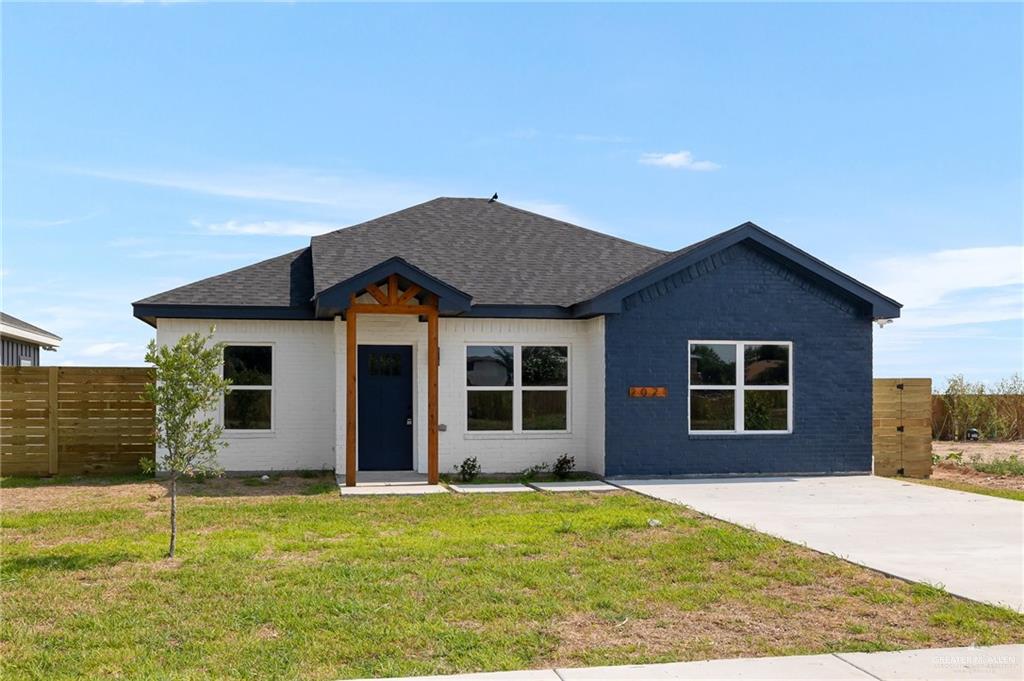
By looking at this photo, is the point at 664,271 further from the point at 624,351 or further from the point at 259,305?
the point at 259,305

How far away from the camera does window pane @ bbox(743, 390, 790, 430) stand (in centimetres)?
1648

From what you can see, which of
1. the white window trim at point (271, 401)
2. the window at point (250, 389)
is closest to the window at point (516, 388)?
the white window trim at point (271, 401)

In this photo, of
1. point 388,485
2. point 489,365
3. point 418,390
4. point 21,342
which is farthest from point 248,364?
point 21,342

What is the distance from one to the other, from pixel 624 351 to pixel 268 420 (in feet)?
21.3

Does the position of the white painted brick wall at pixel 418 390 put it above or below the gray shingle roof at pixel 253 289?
below

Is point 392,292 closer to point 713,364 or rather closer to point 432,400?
point 432,400

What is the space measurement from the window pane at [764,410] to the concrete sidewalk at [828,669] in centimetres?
1030

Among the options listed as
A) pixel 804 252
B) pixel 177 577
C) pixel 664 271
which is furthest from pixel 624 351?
pixel 177 577

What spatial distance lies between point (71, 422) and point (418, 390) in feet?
20.8

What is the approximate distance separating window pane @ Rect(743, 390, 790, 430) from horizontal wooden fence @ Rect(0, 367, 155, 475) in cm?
1063

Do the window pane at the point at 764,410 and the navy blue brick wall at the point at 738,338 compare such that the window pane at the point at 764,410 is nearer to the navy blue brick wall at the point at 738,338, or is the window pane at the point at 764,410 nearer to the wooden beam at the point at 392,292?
the navy blue brick wall at the point at 738,338

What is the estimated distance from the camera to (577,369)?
16938 mm

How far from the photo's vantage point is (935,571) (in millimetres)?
8617

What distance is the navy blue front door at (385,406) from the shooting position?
54.2ft
